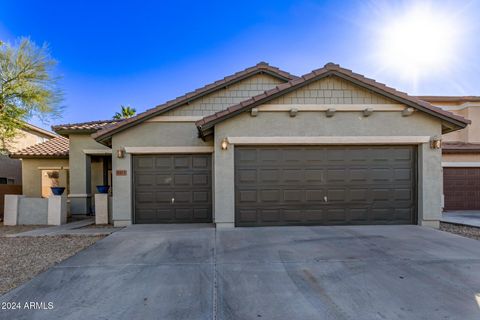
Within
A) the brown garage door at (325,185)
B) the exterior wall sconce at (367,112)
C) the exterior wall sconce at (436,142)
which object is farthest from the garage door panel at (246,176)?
the exterior wall sconce at (436,142)

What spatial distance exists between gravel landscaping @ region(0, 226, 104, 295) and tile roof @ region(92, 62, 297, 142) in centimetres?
346

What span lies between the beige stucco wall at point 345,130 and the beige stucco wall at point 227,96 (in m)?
2.00

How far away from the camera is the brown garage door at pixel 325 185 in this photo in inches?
317

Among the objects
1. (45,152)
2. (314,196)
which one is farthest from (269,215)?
(45,152)

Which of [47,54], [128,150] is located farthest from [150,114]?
[47,54]

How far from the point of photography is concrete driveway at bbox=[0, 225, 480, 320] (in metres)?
3.37

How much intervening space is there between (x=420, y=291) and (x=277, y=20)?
12.3 meters

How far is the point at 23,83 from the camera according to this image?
10.6m

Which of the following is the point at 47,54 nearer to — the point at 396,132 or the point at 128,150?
the point at 128,150

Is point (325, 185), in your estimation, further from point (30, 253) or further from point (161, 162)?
point (30, 253)

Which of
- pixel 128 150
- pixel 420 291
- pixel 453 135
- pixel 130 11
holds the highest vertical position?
pixel 130 11

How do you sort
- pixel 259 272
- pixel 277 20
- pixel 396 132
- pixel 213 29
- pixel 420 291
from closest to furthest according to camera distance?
pixel 420 291, pixel 259 272, pixel 396 132, pixel 277 20, pixel 213 29

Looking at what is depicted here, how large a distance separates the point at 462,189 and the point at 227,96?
12.2m

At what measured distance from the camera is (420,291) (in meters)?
3.84
